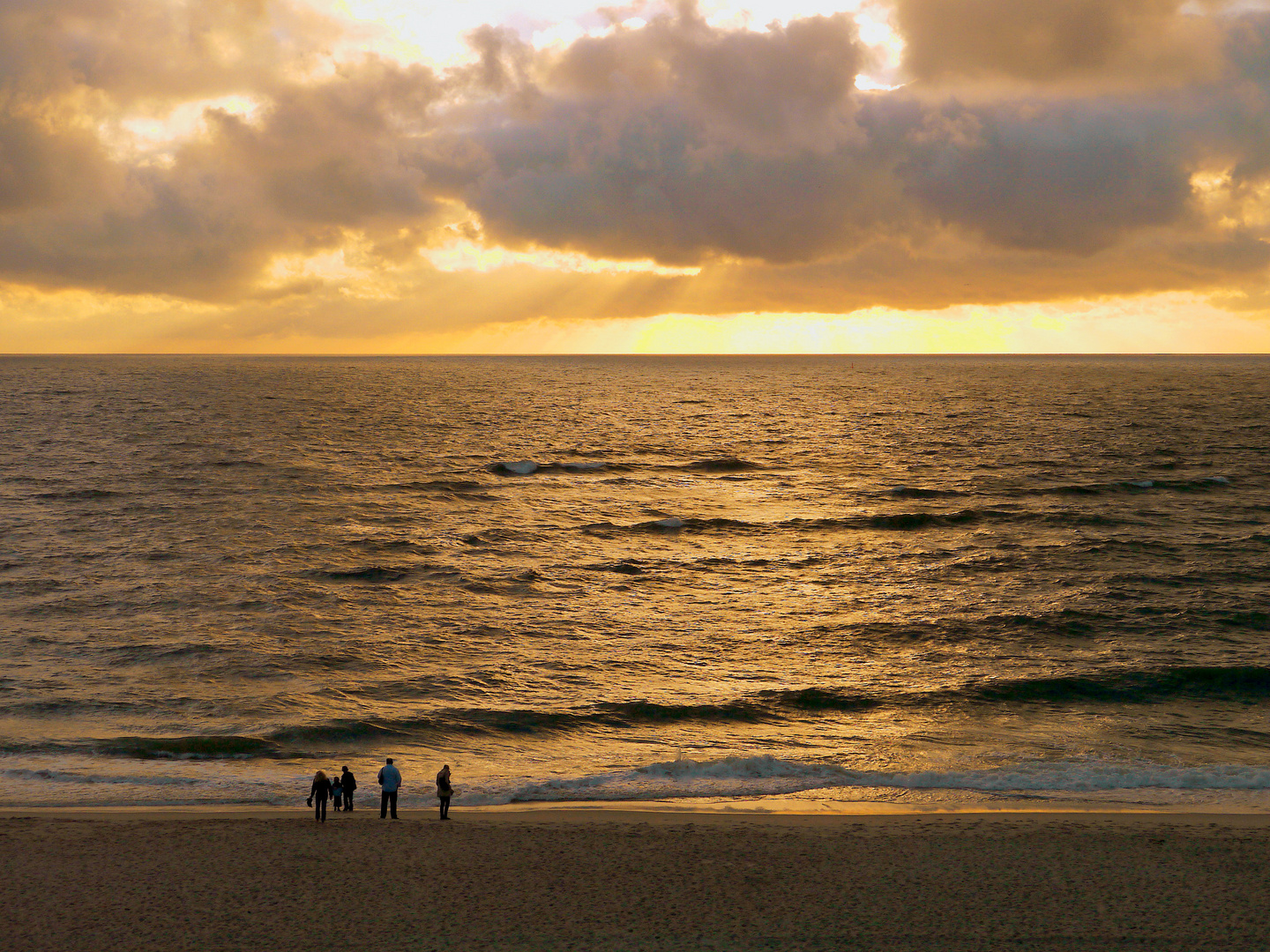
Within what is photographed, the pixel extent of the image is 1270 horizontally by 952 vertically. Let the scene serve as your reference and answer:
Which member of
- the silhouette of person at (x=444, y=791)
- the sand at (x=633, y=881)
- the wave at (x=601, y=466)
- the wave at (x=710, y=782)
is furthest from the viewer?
the wave at (x=601, y=466)

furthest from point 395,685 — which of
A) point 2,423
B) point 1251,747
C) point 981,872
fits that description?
point 2,423

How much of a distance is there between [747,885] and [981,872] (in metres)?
4.28

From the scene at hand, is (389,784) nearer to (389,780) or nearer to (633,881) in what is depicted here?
(389,780)

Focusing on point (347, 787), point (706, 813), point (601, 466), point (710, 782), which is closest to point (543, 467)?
point (601, 466)

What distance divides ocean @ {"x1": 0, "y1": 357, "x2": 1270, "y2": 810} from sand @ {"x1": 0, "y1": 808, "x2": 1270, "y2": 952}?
2.31m

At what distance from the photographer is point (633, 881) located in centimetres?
1588

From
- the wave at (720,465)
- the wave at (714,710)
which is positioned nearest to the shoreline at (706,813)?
the wave at (714,710)

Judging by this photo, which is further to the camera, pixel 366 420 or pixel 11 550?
pixel 366 420

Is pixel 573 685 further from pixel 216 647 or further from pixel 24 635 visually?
pixel 24 635

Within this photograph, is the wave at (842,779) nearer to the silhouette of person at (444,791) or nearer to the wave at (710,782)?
the wave at (710,782)

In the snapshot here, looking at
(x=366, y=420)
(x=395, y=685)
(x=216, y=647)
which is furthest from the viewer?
(x=366, y=420)

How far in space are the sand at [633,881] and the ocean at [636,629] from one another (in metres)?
2.31

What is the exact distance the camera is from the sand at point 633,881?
14.0 meters

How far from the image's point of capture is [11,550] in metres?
43.9
